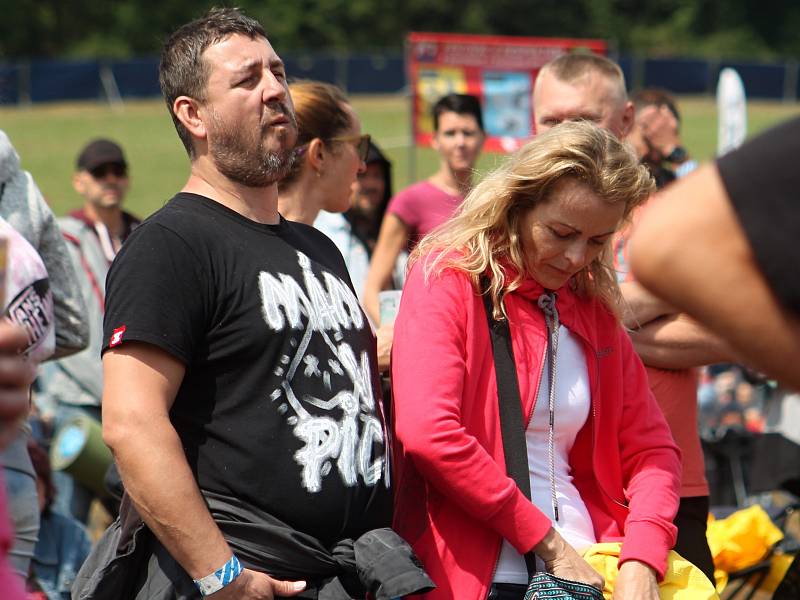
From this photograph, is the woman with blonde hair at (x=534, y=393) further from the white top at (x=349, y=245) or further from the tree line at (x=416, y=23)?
the tree line at (x=416, y=23)

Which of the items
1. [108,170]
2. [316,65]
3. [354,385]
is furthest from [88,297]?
[316,65]

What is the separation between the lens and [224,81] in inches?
105

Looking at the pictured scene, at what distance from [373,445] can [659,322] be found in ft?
3.94

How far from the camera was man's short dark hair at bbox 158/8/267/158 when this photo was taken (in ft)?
8.84

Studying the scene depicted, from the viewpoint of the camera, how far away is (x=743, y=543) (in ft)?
14.3

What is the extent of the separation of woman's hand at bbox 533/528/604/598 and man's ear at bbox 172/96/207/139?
1.26m

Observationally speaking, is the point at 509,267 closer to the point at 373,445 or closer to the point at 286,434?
the point at 373,445

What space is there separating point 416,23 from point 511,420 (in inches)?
2114

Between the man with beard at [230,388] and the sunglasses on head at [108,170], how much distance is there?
410cm

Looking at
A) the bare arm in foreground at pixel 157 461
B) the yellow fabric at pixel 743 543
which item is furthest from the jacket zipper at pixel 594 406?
the yellow fabric at pixel 743 543

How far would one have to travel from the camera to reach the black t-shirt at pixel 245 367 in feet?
7.86

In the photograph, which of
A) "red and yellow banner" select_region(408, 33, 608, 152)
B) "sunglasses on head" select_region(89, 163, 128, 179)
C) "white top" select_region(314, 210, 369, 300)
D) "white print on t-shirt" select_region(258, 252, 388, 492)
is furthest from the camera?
"red and yellow banner" select_region(408, 33, 608, 152)

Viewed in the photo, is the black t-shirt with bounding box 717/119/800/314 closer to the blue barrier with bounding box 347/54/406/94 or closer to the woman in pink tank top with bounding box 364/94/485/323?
the woman in pink tank top with bounding box 364/94/485/323

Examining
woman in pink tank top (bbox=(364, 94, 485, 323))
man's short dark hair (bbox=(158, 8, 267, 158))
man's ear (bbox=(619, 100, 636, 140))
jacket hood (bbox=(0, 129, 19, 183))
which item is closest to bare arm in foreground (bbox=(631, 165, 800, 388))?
man's short dark hair (bbox=(158, 8, 267, 158))
